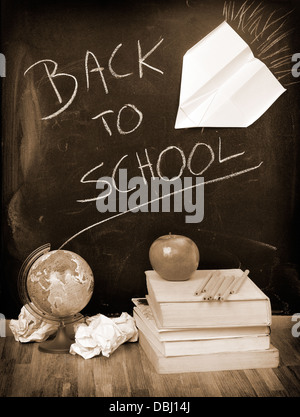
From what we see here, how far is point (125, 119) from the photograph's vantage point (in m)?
2.80

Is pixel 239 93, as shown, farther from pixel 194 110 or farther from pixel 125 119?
pixel 125 119

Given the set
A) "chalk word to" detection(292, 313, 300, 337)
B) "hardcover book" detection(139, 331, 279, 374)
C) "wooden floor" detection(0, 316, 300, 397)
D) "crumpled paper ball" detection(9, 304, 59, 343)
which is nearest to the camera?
"wooden floor" detection(0, 316, 300, 397)

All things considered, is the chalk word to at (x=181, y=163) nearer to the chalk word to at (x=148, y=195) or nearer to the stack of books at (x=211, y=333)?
the chalk word to at (x=148, y=195)

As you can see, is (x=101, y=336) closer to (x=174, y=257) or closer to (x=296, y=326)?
(x=174, y=257)

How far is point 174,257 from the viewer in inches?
101

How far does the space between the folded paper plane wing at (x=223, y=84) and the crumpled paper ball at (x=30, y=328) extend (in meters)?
1.07

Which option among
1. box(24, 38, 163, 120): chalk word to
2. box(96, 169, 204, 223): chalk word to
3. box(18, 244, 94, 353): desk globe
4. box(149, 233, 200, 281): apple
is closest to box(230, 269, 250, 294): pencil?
box(149, 233, 200, 281): apple

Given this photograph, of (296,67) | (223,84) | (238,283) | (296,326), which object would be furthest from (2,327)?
(296,67)

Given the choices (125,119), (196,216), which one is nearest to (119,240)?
(196,216)

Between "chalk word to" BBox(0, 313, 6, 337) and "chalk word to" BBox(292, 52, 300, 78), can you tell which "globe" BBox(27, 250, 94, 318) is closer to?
"chalk word to" BBox(0, 313, 6, 337)

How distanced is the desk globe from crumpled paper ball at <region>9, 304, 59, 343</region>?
68mm

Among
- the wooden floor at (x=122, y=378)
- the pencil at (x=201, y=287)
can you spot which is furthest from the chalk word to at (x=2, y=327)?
the pencil at (x=201, y=287)

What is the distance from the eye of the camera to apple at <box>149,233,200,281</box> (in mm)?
2561

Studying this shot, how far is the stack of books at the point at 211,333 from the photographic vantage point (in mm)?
2385
